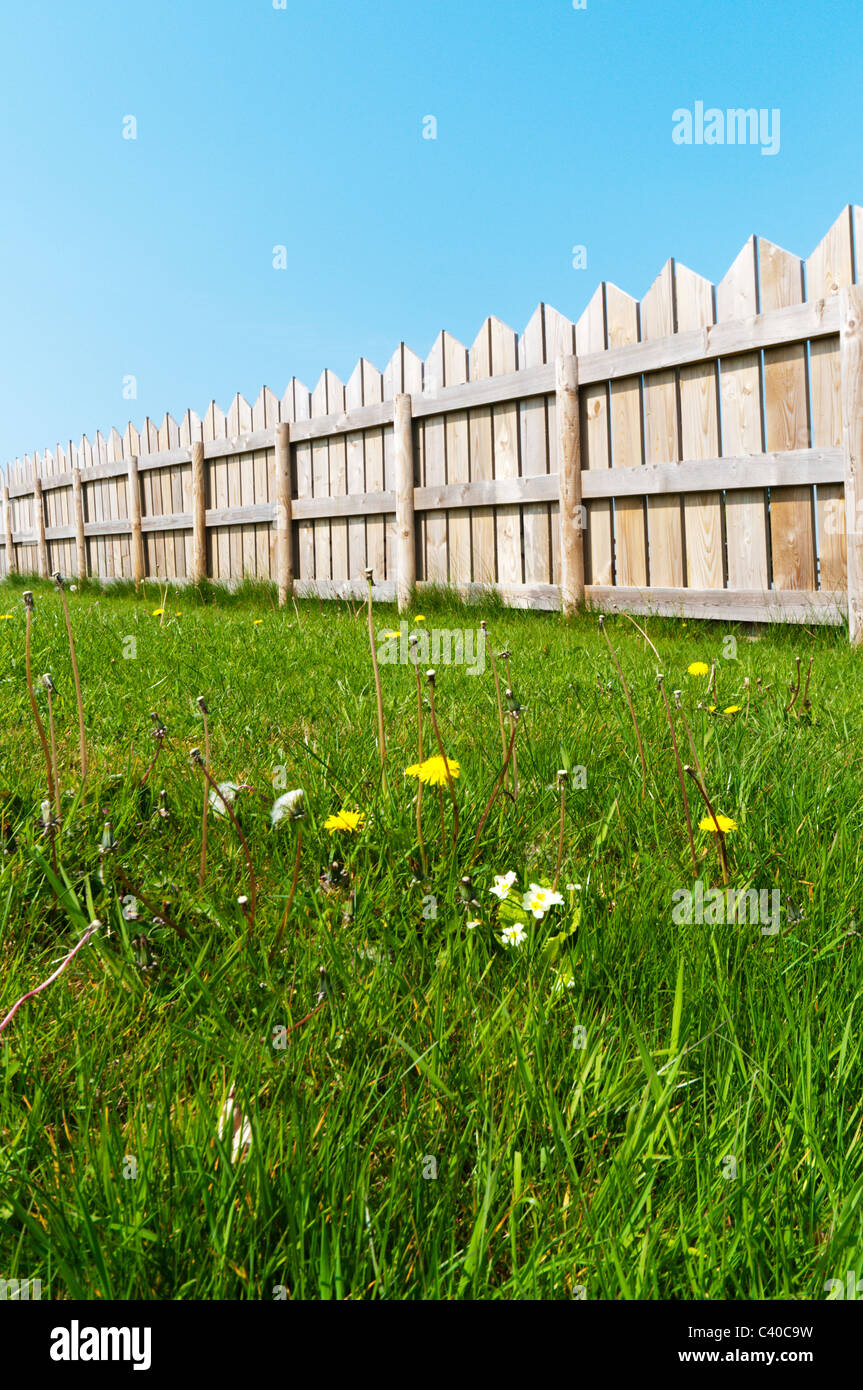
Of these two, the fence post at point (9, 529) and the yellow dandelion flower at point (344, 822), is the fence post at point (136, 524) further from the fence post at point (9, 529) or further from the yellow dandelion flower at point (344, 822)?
the yellow dandelion flower at point (344, 822)

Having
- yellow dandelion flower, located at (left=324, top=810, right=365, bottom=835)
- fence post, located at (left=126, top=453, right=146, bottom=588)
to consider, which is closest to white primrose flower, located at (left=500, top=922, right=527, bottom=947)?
yellow dandelion flower, located at (left=324, top=810, right=365, bottom=835)

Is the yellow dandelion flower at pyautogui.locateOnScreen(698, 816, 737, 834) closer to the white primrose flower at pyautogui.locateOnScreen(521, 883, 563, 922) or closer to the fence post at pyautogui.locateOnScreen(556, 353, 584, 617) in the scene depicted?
the white primrose flower at pyautogui.locateOnScreen(521, 883, 563, 922)

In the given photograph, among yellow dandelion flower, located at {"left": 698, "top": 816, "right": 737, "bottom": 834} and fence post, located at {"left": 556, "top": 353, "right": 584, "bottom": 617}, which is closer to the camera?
yellow dandelion flower, located at {"left": 698, "top": 816, "right": 737, "bottom": 834}

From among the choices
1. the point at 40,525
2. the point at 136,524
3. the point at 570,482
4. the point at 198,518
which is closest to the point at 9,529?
the point at 40,525

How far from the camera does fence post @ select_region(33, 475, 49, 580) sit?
52.5ft

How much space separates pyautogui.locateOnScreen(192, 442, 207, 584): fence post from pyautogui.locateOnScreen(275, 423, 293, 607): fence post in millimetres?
1649

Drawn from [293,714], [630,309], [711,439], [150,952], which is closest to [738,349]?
[711,439]

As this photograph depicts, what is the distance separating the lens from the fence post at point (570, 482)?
22.2 ft

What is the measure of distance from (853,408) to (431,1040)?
5.14 m

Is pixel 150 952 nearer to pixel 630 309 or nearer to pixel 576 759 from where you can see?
pixel 576 759

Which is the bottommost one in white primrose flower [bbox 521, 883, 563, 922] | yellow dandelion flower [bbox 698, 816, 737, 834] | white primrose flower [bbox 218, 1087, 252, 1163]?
white primrose flower [bbox 218, 1087, 252, 1163]

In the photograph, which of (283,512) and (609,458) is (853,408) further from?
(283,512)

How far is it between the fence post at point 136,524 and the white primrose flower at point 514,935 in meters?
12.2
